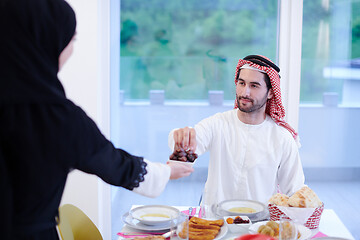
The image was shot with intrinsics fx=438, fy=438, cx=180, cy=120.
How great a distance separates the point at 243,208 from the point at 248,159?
1.93 feet

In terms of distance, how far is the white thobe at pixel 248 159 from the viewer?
259 centimetres

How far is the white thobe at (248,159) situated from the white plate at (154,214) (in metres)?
0.67

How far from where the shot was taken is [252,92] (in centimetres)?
266

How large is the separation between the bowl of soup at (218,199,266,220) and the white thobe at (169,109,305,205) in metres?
0.48

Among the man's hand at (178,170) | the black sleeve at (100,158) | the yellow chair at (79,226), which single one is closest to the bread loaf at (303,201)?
the man's hand at (178,170)

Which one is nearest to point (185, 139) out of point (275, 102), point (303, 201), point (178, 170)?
point (178, 170)

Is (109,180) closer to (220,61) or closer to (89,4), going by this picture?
(89,4)

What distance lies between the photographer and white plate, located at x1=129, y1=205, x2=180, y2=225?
6.07 ft

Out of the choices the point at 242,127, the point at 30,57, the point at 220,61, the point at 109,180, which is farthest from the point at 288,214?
the point at 220,61

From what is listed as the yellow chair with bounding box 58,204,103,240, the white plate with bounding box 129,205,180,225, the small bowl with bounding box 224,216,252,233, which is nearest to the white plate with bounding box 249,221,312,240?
the small bowl with bounding box 224,216,252,233

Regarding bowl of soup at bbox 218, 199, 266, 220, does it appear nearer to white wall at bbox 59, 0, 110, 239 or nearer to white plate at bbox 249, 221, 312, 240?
white plate at bbox 249, 221, 312, 240

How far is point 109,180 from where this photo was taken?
1423 millimetres

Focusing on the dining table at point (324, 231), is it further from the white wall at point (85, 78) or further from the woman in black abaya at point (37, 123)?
the white wall at point (85, 78)

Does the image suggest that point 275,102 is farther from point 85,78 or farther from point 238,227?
point 85,78
